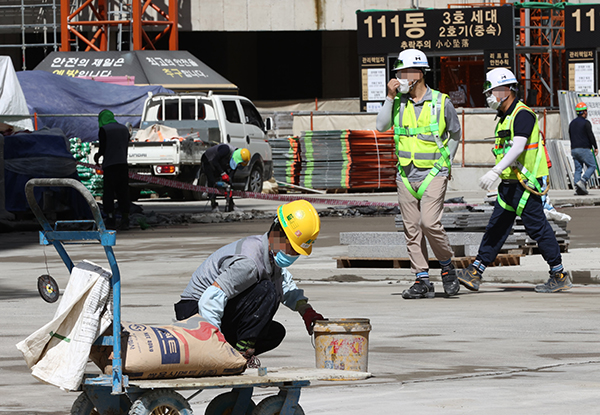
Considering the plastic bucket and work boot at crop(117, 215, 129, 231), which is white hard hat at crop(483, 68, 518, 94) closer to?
the plastic bucket

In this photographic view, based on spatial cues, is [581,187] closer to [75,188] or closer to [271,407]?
[271,407]

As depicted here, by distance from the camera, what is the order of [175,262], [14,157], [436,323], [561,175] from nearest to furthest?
[436,323], [175,262], [14,157], [561,175]

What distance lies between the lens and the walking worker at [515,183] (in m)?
10.1

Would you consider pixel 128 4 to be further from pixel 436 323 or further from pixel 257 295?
pixel 257 295

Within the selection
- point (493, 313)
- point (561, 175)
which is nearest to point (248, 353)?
point (493, 313)

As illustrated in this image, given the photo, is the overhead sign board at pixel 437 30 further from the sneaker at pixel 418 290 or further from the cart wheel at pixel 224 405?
the cart wheel at pixel 224 405

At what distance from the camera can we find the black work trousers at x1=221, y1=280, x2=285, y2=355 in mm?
5523

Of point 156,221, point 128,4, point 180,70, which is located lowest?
point 156,221

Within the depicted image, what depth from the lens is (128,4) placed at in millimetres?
41062

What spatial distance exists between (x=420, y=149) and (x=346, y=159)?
866 inches

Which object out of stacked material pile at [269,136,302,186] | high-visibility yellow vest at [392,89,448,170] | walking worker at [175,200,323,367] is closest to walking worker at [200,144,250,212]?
stacked material pile at [269,136,302,186]

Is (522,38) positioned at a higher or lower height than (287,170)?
higher

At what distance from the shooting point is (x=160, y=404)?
185 inches

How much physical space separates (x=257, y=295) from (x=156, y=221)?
50.8 ft
